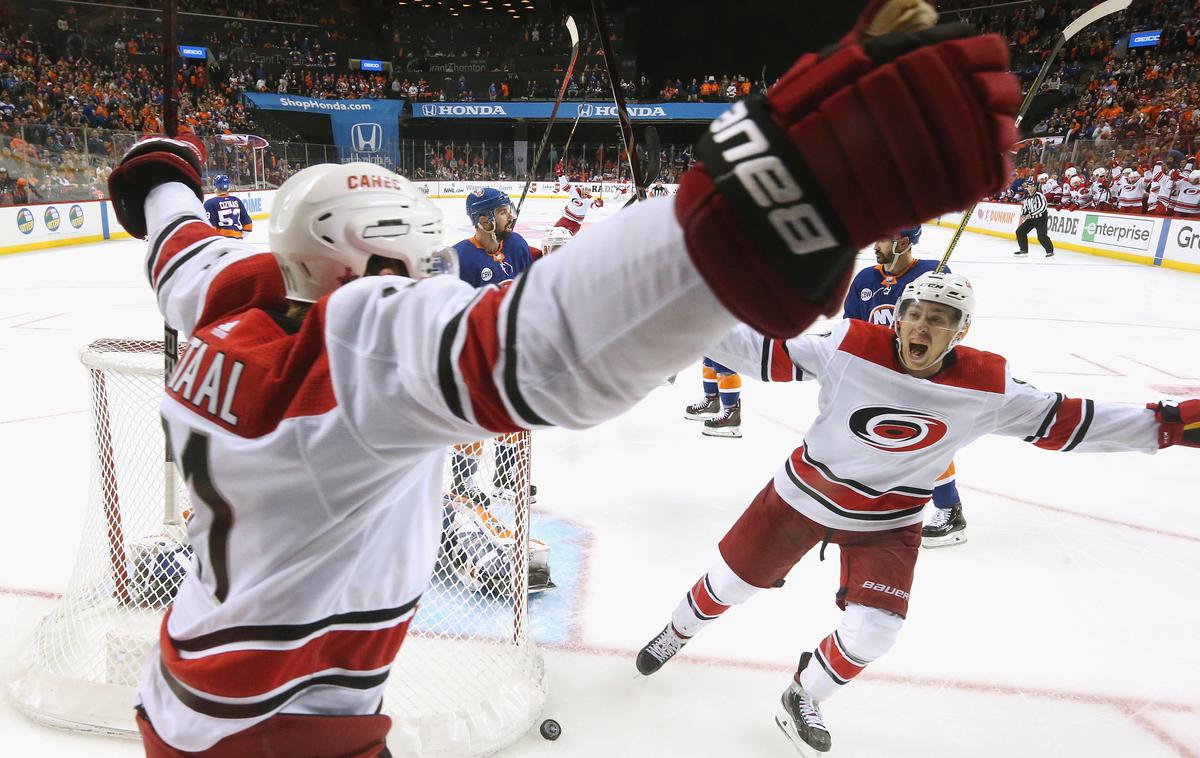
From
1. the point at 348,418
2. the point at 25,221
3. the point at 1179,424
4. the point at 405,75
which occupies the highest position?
the point at 405,75

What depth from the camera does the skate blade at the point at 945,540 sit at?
10.9ft

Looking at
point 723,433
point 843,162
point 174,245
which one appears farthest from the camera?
point 723,433

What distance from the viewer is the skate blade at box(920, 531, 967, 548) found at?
3.33 meters

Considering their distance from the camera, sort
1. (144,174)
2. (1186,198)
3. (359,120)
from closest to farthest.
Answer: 1. (144,174)
2. (1186,198)
3. (359,120)

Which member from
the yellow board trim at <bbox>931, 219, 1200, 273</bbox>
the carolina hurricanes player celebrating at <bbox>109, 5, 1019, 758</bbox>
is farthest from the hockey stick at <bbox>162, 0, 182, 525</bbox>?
the yellow board trim at <bbox>931, 219, 1200, 273</bbox>

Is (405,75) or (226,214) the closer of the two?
(226,214)

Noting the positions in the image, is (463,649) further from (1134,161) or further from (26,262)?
(1134,161)

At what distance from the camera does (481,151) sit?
84.9ft

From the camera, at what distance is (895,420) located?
2107 millimetres

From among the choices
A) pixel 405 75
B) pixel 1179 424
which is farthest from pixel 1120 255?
pixel 405 75

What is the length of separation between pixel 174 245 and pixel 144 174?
0.77 feet

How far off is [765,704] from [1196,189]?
42.4 feet

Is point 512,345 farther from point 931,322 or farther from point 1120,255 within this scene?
point 1120,255

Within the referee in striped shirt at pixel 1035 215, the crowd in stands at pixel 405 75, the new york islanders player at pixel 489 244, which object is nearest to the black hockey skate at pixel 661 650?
the new york islanders player at pixel 489 244
